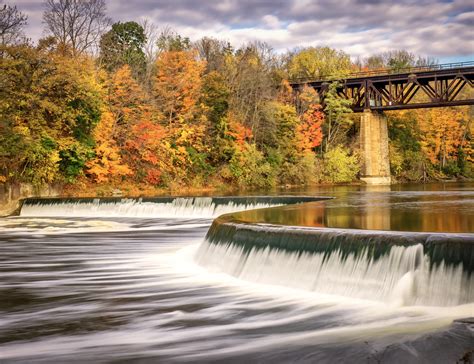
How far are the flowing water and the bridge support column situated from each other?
1892 inches

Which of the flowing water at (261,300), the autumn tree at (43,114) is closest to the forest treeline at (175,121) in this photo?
the autumn tree at (43,114)

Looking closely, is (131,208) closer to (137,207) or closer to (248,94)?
(137,207)

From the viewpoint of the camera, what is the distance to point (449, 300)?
9492 millimetres

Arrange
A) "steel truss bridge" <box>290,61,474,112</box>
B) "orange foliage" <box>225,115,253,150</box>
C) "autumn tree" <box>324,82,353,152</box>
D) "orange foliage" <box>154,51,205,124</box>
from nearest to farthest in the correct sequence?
"orange foliage" <box>154,51,205,124</box>
"orange foliage" <box>225,115,253,150</box>
"steel truss bridge" <box>290,61,474,112</box>
"autumn tree" <box>324,82,353,152</box>

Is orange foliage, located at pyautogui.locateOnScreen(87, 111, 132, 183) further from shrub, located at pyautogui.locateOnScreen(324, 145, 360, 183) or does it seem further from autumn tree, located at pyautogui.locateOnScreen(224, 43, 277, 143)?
shrub, located at pyautogui.locateOnScreen(324, 145, 360, 183)

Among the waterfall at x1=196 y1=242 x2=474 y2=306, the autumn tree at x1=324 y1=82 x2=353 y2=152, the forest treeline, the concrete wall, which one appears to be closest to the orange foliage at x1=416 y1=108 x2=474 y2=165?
the forest treeline

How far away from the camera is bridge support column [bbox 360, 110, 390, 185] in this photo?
212ft

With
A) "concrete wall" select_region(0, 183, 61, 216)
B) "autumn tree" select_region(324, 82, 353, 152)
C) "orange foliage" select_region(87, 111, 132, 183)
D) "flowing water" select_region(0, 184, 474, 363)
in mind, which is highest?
"autumn tree" select_region(324, 82, 353, 152)

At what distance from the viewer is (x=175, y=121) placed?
52219 millimetres

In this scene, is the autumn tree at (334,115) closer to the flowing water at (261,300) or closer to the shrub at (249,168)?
the shrub at (249,168)

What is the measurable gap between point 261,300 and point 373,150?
182 ft

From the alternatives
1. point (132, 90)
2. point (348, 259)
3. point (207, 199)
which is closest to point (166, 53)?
point (132, 90)

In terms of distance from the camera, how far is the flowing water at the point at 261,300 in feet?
26.7

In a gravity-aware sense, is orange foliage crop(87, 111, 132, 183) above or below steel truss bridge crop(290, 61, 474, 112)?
below
